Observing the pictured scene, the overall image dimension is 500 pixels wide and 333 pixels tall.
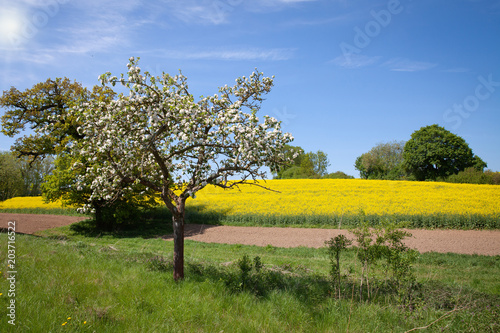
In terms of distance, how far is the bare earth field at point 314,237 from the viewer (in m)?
17.6

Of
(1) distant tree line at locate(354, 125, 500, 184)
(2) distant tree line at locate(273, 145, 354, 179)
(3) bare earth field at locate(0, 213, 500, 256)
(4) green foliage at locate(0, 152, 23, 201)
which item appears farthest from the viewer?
(2) distant tree line at locate(273, 145, 354, 179)

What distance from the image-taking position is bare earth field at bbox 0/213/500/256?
695 inches

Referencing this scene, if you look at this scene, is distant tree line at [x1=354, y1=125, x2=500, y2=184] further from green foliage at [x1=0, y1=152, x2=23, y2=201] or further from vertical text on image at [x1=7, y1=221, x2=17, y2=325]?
green foliage at [x1=0, y1=152, x2=23, y2=201]

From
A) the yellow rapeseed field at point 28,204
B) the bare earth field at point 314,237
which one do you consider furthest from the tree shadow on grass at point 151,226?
the yellow rapeseed field at point 28,204

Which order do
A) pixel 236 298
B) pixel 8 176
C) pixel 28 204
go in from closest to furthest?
pixel 236 298 < pixel 8 176 < pixel 28 204

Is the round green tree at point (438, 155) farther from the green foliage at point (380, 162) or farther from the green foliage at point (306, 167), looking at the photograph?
the green foliage at point (306, 167)

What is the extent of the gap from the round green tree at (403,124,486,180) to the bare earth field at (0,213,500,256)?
42282 millimetres

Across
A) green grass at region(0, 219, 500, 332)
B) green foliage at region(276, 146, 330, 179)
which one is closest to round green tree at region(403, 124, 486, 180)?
green foliage at region(276, 146, 330, 179)

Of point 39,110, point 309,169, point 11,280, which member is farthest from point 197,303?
point 309,169

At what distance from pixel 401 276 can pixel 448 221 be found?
768 inches

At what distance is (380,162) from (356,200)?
2203 inches

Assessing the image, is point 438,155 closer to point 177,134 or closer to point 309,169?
point 309,169

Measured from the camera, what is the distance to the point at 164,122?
7395 millimetres

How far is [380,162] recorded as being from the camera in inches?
3174
